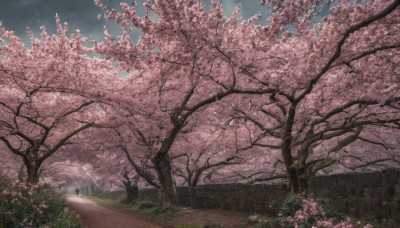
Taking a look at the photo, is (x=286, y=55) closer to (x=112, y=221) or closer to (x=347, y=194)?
(x=347, y=194)

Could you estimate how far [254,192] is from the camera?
44.3ft

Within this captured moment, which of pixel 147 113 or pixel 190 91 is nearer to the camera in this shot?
pixel 190 91

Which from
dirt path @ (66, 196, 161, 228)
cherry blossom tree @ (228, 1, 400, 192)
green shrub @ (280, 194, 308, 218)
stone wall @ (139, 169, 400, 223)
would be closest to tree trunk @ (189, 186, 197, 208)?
stone wall @ (139, 169, 400, 223)

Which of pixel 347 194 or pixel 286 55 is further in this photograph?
pixel 286 55

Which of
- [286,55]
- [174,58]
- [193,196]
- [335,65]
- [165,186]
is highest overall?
[286,55]

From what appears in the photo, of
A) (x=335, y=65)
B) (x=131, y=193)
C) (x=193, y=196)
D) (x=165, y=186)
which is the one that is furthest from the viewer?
(x=131, y=193)

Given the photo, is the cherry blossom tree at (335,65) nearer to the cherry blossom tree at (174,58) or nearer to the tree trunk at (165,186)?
the cherry blossom tree at (174,58)

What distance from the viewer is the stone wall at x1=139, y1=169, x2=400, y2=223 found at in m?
7.96

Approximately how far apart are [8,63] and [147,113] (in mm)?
5975

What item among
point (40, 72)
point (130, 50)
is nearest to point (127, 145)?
point (40, 72)

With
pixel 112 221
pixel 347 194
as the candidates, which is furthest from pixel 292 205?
pixel 112 221

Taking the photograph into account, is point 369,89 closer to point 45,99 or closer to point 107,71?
point 107,71

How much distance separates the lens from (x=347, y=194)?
9.45 m

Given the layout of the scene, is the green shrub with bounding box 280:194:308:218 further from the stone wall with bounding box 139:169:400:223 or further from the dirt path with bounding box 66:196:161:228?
the dirt path with bounding box 66:196:161:228
